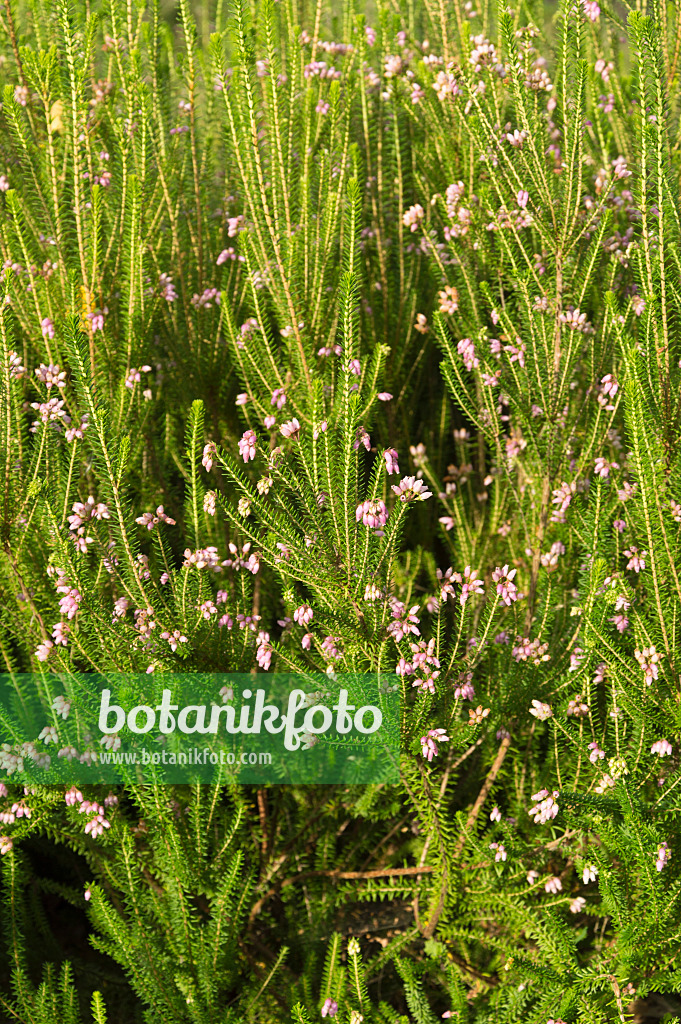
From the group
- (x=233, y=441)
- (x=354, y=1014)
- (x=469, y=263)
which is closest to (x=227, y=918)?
(x=354, y=1014)

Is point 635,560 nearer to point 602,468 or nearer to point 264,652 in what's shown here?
point 602,468

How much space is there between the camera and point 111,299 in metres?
3.03

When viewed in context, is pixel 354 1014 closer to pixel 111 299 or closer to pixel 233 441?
pixel 233 441

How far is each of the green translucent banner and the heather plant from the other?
0.20ft

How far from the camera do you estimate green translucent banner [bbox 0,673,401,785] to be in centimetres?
230

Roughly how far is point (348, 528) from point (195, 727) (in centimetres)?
103

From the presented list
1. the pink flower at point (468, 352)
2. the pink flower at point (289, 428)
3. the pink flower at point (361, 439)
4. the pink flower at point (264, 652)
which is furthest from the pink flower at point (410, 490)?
the pink flower at point (468, 352)

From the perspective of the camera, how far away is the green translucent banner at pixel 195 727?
2305 millimetres

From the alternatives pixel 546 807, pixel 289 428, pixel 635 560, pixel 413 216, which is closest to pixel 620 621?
pixel 635 560

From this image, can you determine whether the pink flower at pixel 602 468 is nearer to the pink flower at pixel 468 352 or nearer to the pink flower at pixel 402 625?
the pink flower at pixel 468 352

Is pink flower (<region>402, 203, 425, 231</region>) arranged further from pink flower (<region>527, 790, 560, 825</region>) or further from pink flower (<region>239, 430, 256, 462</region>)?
pink flower (<region>527, 790, 560, 825</region>)

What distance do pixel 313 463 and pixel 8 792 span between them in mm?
1434

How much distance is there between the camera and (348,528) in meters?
1.92

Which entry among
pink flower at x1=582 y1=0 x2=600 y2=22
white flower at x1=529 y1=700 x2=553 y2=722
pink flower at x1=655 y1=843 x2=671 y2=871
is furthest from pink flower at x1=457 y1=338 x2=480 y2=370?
pink flower at x1=655 y1=843 x2=671 y2=871
